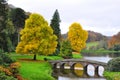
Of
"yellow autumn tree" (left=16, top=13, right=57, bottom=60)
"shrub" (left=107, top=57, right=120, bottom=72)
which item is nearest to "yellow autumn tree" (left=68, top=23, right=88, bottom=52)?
"yellow autumn tree" (left=16, top=13, right=57, bottom=60)

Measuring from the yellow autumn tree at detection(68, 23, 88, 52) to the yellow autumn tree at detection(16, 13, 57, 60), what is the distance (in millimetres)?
47278

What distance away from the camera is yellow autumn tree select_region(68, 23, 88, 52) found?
12912 cm

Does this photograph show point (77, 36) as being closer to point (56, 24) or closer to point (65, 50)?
point (56, 24)

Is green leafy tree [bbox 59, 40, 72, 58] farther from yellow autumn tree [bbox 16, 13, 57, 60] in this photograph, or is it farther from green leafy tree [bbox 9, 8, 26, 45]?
yellow autumn tree [bbox 16, 13, 57, 60]

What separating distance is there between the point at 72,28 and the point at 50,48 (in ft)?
166

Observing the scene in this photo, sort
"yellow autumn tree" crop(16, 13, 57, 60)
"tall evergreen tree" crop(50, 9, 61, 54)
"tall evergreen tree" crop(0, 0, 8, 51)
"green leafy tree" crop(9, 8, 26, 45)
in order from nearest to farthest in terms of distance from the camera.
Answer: "tall evergreen tree" crop(0, 0, 8, 51) < "yellow autumn tree" crop(16, 13, 57, 60) < "green leafy tree" crop(9, 8, 26, 45) < "tall evergreen tree" crop(50, 9, 61, 54)

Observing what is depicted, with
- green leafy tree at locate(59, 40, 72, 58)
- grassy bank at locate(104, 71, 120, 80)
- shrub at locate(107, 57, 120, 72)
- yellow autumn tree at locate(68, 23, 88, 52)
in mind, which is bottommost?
grassy bank at locate(104, 71, 120, 80)

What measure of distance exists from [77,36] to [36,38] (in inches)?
2016

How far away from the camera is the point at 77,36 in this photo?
428 ft

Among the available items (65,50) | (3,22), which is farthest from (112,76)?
(65,50)

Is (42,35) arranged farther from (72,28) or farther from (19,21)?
(72,28)

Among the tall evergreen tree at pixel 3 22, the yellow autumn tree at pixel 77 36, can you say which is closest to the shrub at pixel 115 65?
the tall evergreen tree at pixel 3 22

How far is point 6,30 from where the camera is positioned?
244ft

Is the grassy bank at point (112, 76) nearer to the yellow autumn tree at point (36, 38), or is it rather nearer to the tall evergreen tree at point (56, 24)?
the yellow autumn tree at point (36, 38)
